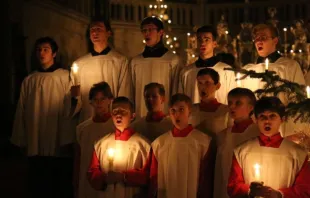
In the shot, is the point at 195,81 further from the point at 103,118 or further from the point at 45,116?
the point at 45,116

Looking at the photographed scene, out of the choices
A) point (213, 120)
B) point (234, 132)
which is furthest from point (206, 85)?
point (234, 132)

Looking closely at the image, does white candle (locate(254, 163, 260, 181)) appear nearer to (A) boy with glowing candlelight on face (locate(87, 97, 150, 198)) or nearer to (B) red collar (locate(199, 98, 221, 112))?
(A) boy with glowing candlelight on face (locate(87, 97, 150, 198))

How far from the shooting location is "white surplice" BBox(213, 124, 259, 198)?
5496 mm

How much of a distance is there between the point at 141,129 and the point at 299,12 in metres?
12.1

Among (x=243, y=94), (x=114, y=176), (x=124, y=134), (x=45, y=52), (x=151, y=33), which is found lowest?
(x=114, y=176)

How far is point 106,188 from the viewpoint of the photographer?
5746 millimetres

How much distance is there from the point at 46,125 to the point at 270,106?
3.03 metres

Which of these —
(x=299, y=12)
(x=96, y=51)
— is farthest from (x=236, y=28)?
(x=96, y=51)

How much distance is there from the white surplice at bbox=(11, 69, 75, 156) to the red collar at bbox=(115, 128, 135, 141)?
128 cm

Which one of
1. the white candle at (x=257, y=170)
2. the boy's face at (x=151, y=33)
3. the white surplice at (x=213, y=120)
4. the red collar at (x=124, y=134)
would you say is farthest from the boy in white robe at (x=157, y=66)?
the white candle at (x=257, y=170)

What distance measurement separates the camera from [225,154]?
5.53 meters

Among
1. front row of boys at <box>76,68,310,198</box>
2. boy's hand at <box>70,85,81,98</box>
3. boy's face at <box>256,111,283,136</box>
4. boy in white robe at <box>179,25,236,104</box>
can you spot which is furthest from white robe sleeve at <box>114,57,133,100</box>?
boy's face at <box>256,111,283,136</box>

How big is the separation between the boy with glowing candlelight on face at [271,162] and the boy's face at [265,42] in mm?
1397

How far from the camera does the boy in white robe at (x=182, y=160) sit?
555 cm
